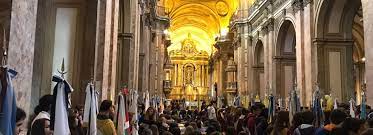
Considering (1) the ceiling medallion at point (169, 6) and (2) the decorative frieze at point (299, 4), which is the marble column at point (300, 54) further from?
(1) the ceiling medallion at point (169, 6)

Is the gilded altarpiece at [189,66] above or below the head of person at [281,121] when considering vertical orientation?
above

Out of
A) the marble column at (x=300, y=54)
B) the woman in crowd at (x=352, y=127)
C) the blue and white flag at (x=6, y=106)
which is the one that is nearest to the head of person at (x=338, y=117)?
the woman in crowd at (x=352, y=127)

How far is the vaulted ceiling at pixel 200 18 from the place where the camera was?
3622 cm

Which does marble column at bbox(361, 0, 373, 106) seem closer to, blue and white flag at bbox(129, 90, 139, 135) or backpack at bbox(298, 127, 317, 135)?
blue and white flag at bbox(129, 90, 139, 135)

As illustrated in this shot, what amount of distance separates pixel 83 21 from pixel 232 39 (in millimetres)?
24037

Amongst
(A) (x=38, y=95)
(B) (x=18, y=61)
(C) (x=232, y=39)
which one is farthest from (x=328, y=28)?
(C) (x=232, y=39)

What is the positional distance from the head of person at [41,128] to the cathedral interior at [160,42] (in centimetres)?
37

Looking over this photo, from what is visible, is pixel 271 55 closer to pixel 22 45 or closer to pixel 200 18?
pixel 22 45

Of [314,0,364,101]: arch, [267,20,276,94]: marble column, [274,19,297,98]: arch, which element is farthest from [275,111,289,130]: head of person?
[267,20,276,94]: marble column

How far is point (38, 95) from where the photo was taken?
6.59 meters

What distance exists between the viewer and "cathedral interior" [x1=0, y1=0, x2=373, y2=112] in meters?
4.31

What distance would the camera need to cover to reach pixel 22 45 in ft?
13.1

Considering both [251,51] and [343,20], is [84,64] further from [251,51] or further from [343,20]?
[251,51]

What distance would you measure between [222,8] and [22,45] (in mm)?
33317
